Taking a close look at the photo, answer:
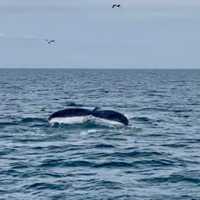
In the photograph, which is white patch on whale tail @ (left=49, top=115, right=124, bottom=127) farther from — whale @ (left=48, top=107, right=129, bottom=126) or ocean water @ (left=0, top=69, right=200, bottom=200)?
ocean water @ (left=0, top=69, right=200, bottom=200)

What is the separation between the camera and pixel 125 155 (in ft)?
102

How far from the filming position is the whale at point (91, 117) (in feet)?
131

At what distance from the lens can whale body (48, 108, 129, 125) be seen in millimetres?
39844

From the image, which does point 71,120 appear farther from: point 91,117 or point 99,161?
point 99,161

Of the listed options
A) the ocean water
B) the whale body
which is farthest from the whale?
the ocean water

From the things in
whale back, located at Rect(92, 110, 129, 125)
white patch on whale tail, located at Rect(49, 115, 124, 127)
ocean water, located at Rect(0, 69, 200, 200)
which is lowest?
ocean water, located at Rect(0, 69, 200, 200)

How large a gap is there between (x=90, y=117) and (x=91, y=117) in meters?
0.09

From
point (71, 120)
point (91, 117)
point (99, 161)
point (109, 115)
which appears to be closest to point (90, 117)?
point (91, 117)

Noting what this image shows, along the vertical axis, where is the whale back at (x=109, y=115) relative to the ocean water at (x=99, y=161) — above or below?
above

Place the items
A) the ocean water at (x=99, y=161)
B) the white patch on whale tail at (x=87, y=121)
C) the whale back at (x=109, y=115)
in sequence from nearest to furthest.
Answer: the ocean water at (x=99, y=161), the whale back at (x=109, y=115), the white patch on whale tail at (x=87, y=121)

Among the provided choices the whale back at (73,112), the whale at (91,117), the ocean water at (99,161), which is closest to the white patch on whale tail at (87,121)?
the whale at (91,117)

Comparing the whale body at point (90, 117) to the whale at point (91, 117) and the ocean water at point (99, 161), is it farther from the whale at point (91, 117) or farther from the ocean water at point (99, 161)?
the ocean water at point (99, 161)

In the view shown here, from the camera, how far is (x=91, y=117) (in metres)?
39.8

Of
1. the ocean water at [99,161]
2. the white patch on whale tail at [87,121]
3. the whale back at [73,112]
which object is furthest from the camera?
the whale back at [73,112]
